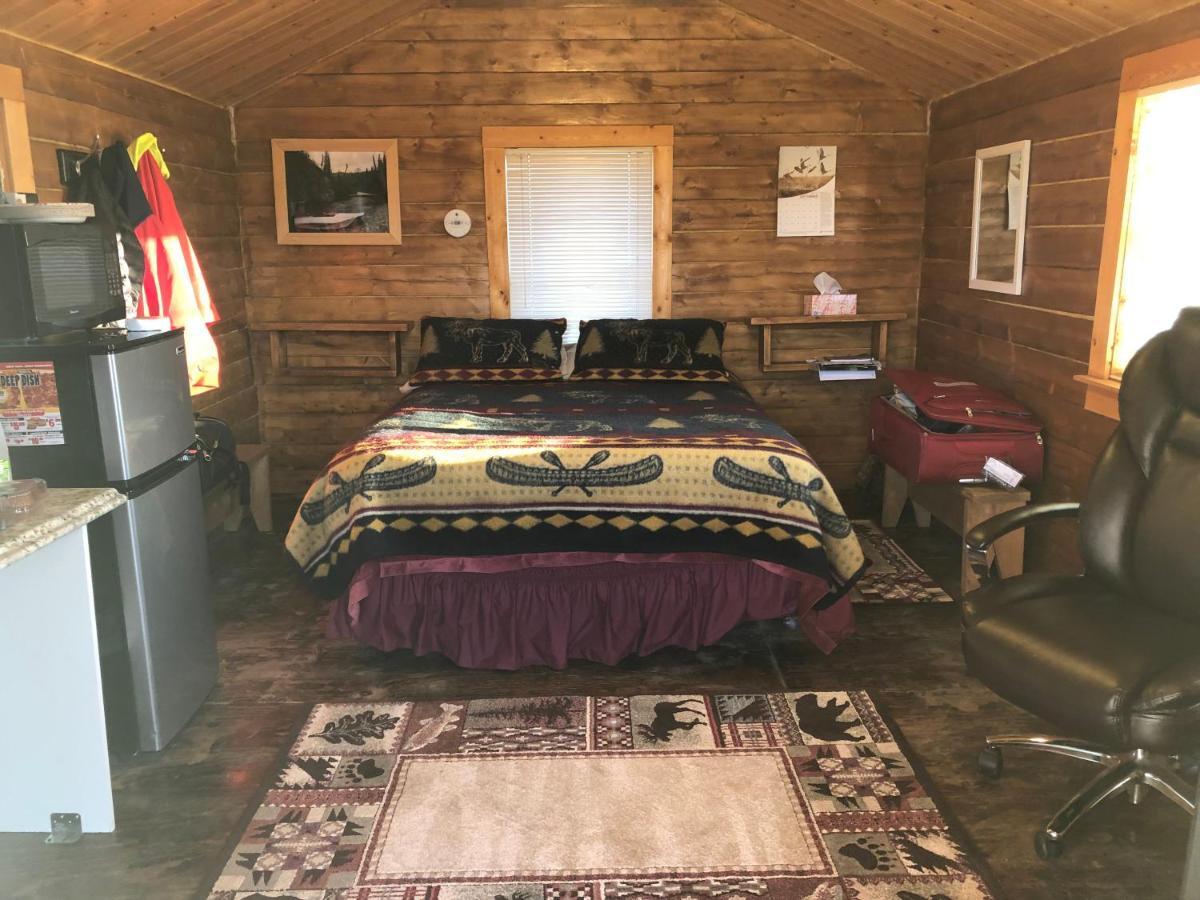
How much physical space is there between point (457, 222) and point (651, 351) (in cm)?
124

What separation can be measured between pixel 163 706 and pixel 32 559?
0.69 m

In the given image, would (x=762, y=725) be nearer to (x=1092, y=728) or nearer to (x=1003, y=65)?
(x=1092, y=728)

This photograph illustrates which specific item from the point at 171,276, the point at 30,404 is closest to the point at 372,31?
the point at 171,276

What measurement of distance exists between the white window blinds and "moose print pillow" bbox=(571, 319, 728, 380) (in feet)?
1.25

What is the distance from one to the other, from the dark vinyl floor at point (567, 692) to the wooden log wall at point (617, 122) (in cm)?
165

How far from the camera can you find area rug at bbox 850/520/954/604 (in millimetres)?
3699

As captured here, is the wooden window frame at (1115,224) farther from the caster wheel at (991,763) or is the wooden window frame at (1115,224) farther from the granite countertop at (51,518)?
the granite countertop at (51,518)

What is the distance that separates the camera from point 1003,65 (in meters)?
3.93

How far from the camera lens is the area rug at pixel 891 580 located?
3.70m

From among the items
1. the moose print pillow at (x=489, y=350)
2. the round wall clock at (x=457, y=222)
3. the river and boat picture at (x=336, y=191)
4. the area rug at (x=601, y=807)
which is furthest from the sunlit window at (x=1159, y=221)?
the river and boat picture at (x=336, y=191)

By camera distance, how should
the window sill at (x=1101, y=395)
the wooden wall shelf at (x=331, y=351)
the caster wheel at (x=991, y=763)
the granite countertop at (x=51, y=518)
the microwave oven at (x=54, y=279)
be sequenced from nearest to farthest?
the granite countertop at (x=51, y=518), the microwave oven at (x=54, y=279), the caster wheel at (x=991, y=763), the window sill at (x=1101, y=395), the wooden wall shelf at (x=331, y=351)

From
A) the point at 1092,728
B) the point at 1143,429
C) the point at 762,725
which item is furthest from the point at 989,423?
the point at 1092,728

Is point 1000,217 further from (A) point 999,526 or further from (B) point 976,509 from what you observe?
(A) point 999,526

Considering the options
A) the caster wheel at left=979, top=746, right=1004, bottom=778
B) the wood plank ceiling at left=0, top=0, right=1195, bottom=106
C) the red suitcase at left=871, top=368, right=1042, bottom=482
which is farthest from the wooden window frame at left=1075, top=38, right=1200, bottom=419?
the caster wheel at left=979, top=746, right=1004, bottom=778
